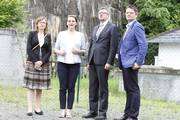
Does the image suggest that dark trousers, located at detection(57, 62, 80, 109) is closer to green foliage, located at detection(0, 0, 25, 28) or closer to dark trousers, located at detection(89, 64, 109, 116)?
dark trousers, located at detection(89, 64, 109, 116)

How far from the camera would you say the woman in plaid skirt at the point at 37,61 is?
377 inches

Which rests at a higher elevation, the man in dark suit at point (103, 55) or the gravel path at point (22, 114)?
the man in dark suit at point (103, 55)

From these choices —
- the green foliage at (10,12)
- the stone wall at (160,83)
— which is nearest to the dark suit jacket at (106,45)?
the stone wall at (160,83)

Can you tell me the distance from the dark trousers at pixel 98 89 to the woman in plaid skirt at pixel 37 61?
860mm

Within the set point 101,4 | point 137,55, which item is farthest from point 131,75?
point 101,4

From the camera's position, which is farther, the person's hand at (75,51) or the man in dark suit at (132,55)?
the person's hand at (75,51)

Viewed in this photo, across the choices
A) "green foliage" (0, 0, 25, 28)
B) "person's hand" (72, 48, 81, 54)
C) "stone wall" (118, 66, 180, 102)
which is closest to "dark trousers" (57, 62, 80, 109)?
"person's hand" (72, 48, 81, 54)

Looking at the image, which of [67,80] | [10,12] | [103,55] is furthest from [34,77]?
[10,12]

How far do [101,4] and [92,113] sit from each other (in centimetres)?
2835

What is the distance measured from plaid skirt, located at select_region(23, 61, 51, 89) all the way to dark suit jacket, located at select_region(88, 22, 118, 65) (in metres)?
1.02

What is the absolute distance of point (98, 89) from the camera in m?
9.52

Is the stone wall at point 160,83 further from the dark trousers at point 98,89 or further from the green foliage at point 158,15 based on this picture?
the green foliage at point 158,15

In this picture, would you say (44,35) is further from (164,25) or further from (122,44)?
(164,25)

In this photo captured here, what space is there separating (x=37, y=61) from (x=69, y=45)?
2.14 feet
